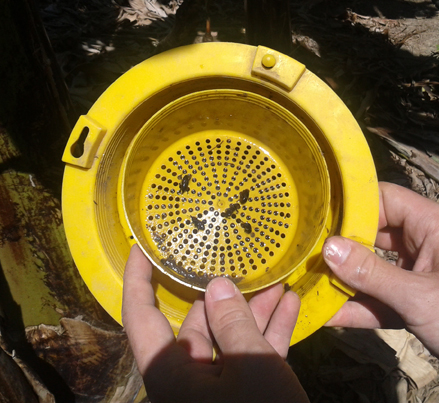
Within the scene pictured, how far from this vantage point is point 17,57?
105cm

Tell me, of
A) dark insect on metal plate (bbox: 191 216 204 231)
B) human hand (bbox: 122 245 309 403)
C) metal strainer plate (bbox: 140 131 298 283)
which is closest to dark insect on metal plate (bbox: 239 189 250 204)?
metal strainer plate (bbox: 140 131 298 283)

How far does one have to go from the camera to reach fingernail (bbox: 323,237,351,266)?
1016mm

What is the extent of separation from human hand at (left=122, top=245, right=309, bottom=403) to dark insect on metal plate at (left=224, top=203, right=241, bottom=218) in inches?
15.8

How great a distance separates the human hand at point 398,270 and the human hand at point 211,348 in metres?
0.24

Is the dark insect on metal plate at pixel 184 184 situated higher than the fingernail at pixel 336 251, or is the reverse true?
the fingernail at pixel 336 251

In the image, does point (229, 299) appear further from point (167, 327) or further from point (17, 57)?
point (17, 57)

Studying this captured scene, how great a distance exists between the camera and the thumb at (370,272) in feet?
3.33

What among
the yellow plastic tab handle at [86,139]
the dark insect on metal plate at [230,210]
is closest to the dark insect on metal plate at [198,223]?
the dark insect on metal plate at [230,210]

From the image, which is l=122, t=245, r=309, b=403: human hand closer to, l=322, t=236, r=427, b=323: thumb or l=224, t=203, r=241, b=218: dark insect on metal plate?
l=322, t=236, r=427, b=323: thumb

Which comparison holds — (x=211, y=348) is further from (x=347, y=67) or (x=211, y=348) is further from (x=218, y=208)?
(x=347, y=67)

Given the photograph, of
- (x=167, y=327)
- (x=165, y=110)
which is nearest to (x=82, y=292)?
(x=167, y=327)

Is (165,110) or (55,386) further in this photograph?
(55,386)

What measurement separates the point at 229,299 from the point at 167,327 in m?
0.20

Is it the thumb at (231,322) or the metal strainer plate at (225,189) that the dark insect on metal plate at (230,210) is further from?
the thumb at (231,322)
